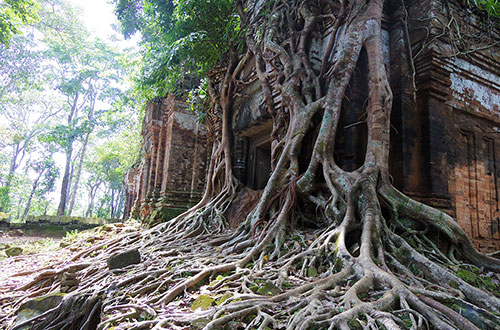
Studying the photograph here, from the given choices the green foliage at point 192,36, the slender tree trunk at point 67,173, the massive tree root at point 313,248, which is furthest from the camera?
the slender tree trunk at point 67,173

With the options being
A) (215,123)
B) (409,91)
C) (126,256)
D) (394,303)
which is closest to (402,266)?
(394,303)

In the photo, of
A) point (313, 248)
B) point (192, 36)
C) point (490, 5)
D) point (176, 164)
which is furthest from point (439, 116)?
point (176, 164)

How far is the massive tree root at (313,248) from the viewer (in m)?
2.03

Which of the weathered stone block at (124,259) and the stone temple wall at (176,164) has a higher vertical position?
the stone temple wall at (176,164)

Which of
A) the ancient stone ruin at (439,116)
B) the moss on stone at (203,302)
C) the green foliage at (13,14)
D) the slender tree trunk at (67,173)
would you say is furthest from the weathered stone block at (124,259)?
the slender tree trunk at (67,173)

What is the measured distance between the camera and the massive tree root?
203cm

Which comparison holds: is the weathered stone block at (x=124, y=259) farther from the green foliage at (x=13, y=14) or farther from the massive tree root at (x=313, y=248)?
the green foliage at (x=13, y=14)

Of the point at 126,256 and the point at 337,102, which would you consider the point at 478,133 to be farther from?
the point at 126,256

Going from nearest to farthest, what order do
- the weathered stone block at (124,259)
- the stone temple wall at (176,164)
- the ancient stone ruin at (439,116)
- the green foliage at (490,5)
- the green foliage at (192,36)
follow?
1. the weathered stone block at (124,259)
2. the ancient stone ruin at (439,116)
3. the green foliage at (490,5)
4. the green foliage at (192,36)
5. the stone temple wall at (176,164)

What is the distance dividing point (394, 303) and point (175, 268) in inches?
82.7

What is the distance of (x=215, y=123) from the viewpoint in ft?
22.2

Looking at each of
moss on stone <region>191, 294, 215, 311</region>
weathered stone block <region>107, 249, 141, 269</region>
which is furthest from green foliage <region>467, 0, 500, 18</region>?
weathered stone block <region>107, 249, 141, 269</region>

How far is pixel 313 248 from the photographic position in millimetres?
2975

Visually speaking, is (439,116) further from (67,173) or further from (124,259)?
(67,173)
